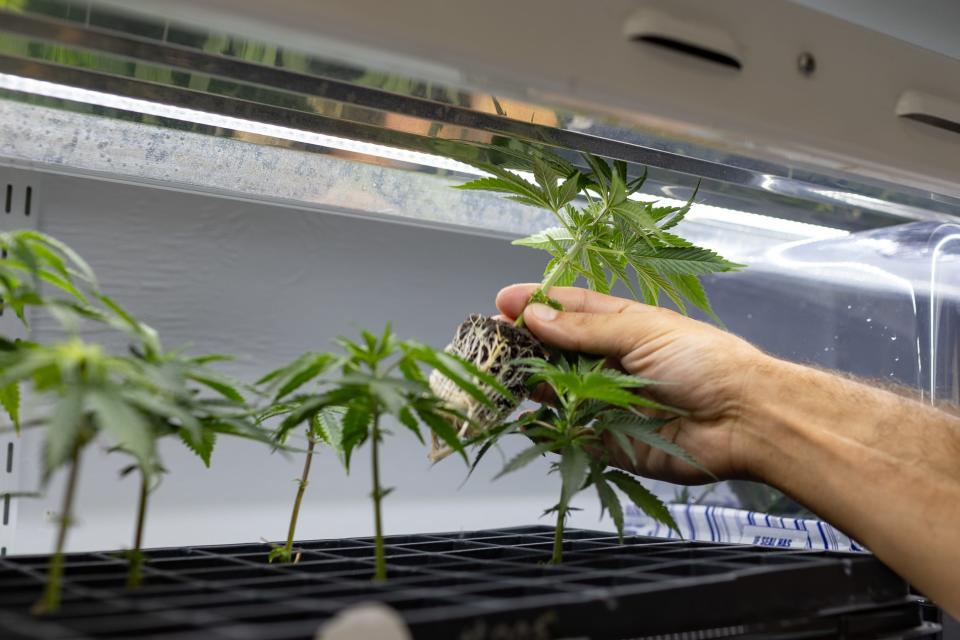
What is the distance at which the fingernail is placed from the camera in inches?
31.3

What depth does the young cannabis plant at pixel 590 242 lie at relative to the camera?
743 millimetres

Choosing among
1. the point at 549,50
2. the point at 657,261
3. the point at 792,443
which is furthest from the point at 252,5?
the point at 792,443

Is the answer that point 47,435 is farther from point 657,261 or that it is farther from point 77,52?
point 657,261

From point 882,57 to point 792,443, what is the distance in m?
0.38

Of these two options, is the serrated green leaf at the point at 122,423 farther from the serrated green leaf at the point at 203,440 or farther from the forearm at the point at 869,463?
the forearm at the point at 869,463

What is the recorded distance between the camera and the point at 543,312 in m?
0.80

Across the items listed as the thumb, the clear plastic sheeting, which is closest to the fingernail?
the thumb

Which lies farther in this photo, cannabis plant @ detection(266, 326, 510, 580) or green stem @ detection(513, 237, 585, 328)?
green stem @ detection(513, 237, 585, 328)

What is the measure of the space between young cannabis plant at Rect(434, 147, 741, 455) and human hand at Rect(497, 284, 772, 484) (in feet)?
0.08

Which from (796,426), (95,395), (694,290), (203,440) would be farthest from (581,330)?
(95,395)

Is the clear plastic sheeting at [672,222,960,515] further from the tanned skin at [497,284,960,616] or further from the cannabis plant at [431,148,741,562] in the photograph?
the cannabis plant at [431,148,741,562]

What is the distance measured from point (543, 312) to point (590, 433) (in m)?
0.15

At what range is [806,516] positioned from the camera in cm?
121

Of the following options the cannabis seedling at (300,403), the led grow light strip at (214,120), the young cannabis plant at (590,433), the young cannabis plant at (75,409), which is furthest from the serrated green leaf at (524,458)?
the led grow light strip at (214,120)
